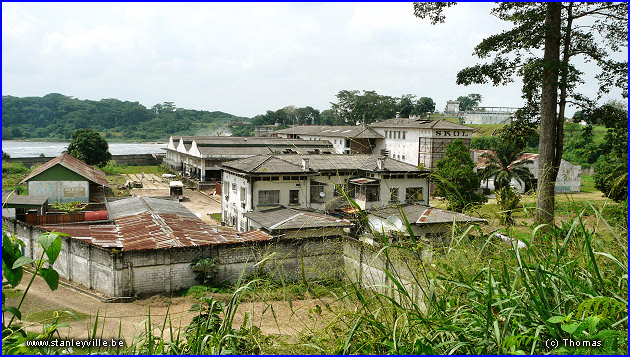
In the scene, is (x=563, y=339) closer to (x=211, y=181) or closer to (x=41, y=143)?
(x=211, y=181)

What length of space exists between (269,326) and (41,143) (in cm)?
6908

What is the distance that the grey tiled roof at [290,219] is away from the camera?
44.9ft

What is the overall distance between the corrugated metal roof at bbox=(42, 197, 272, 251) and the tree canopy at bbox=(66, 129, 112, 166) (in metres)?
19.7

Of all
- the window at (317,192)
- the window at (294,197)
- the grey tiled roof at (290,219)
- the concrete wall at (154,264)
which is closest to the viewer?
the concrete wall at (154,264)

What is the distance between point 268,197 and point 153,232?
17.1 feet

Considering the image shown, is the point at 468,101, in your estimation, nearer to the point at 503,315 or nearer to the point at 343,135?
the point at 343,135

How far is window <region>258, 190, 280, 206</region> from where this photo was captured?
17.6 metres

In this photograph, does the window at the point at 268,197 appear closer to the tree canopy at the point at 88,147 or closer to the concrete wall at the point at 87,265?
the concrete wall at the point at 87,265

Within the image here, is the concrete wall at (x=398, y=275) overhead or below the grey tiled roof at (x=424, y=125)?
below

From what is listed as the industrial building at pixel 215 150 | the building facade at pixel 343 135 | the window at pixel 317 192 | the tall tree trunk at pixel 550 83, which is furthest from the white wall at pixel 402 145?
the tall tree trunk at pixel 550 83

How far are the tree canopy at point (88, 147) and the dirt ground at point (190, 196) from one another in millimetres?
2753

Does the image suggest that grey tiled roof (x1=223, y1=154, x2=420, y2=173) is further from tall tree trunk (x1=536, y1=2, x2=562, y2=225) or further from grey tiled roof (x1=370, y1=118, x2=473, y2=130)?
grey tiled roof (x1=370, y1=118, x2=473, y2=130)

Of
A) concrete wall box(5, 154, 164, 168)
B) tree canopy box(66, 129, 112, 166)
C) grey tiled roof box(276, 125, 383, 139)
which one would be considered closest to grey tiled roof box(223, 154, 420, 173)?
grey tiled roof box(276, 125, 383, 139)

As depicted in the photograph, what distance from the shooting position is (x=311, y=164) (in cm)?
1878
